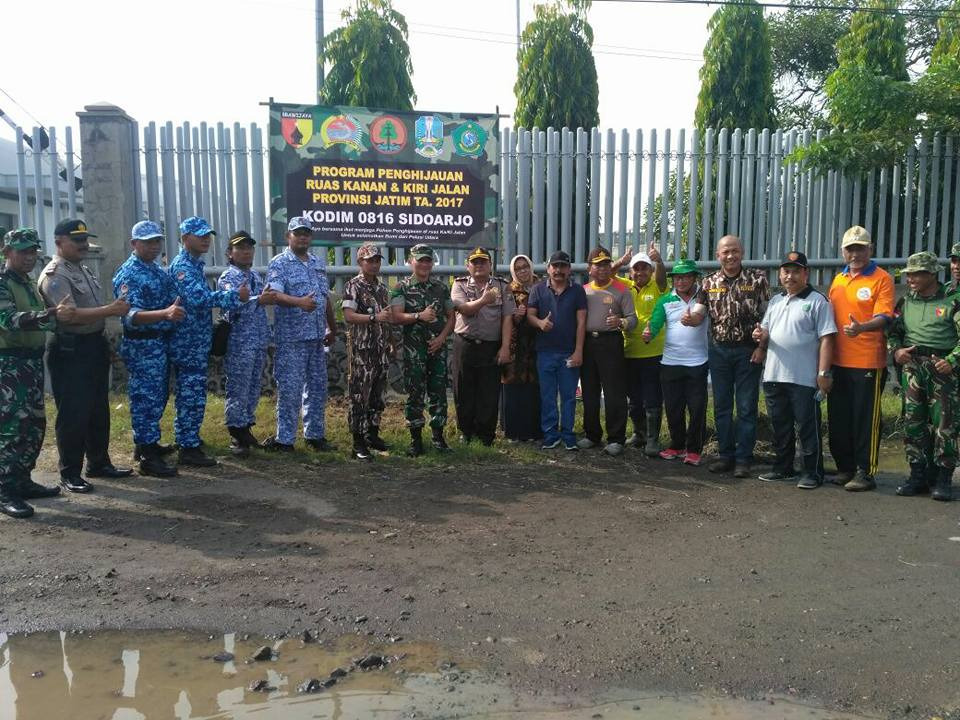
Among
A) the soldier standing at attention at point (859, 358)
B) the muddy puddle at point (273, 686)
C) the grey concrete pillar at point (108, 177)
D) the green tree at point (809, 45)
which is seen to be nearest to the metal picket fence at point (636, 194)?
the grey concrete pillar at point (108, 177)

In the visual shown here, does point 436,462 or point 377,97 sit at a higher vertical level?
point 377,97

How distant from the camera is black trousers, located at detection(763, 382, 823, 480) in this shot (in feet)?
20.5

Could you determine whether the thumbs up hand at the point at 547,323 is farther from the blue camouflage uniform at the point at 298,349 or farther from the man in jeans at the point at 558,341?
the blue camouflage uniform at the point at 298,349

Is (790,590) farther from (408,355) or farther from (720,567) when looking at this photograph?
(408,355)

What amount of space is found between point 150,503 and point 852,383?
5080mm

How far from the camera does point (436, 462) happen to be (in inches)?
267

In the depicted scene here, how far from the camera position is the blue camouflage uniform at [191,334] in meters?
6.30

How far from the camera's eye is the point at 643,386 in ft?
24.0

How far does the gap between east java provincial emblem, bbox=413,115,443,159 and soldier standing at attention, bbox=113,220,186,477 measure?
12.0ft

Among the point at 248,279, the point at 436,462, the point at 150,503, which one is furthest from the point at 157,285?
the point at 436,462

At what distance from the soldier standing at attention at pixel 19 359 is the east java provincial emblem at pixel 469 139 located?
486cm

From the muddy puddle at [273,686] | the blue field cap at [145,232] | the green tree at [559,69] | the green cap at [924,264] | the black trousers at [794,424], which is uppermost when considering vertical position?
the green tree at [559,69]

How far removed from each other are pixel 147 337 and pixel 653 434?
163 inches

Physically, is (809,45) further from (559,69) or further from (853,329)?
(853,329)
